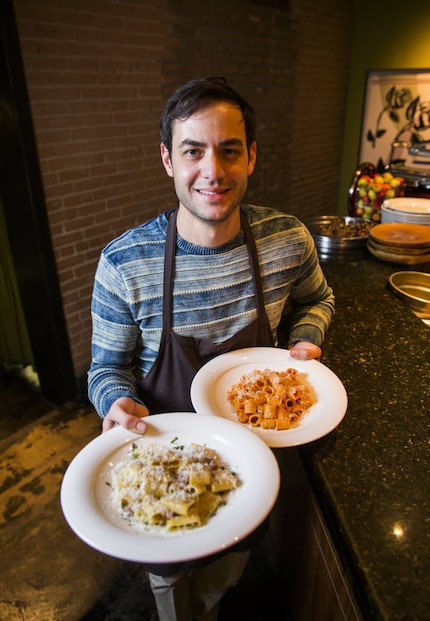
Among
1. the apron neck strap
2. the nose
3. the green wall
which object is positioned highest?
the green wall

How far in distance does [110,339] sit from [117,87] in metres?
2.46

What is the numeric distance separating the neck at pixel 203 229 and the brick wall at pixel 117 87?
176 centimetres

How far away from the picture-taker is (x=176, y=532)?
0.98 meters

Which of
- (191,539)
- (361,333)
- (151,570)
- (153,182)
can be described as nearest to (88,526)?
(191,539)

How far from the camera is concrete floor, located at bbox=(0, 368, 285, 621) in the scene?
2.02 metres

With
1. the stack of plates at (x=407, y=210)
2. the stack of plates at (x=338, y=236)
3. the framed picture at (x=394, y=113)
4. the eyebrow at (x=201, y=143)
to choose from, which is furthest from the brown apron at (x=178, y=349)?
the framed picture at (x=394, y=113)

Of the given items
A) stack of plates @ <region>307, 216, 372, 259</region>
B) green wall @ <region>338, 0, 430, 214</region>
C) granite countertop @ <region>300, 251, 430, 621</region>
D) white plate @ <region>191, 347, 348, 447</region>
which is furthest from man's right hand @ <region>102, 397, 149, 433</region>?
green wall @ <region>338, 0, 430, 214</region>

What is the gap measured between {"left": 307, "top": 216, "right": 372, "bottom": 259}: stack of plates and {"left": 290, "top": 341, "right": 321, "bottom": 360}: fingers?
4.10 feet

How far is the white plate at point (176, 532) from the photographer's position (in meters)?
0.91

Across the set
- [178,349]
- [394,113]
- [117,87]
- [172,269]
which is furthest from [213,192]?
[394,113]

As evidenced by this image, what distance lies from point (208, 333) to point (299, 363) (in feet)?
1.05

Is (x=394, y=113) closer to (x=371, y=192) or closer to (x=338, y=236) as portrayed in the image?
(x=371, y=192)

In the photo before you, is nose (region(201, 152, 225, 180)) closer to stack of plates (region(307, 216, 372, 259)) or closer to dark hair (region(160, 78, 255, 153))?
dark hair (region(160, 78, 255, 153))

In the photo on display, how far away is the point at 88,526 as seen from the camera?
95cm
